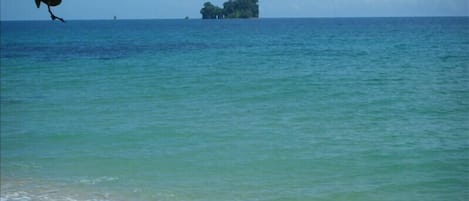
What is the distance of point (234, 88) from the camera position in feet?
59.1

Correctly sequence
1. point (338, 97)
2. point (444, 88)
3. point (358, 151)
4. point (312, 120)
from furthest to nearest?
1. point (444, 88)
2. point (338, 97)
3. point (312, 120)
4. point (358, 151)

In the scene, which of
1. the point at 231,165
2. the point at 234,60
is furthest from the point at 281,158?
the point at 234,60

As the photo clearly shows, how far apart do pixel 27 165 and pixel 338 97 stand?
27.1 ft

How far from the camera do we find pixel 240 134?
38.3 ft

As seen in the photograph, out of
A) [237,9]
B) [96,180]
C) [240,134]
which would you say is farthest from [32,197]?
[237,9]

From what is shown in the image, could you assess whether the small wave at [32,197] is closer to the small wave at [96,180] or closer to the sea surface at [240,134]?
the sea surface at [240,134]

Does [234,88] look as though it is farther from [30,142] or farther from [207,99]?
[30,142]

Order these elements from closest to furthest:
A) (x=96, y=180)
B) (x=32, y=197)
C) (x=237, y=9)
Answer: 1. (x=32, y=197)
2. (x=96, y=180)
3. (x=237, y=9)

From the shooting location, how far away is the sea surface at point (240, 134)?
8516 millimetres

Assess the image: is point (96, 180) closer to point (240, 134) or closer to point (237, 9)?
point (240, 134)

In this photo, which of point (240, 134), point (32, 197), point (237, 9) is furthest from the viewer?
point (237, 9)

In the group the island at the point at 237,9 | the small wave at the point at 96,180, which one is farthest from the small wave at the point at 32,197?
the island at the point at 237,9

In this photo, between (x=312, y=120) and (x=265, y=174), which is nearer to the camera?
(x=265, y=174)

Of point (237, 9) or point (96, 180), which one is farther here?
point (237, 9)
